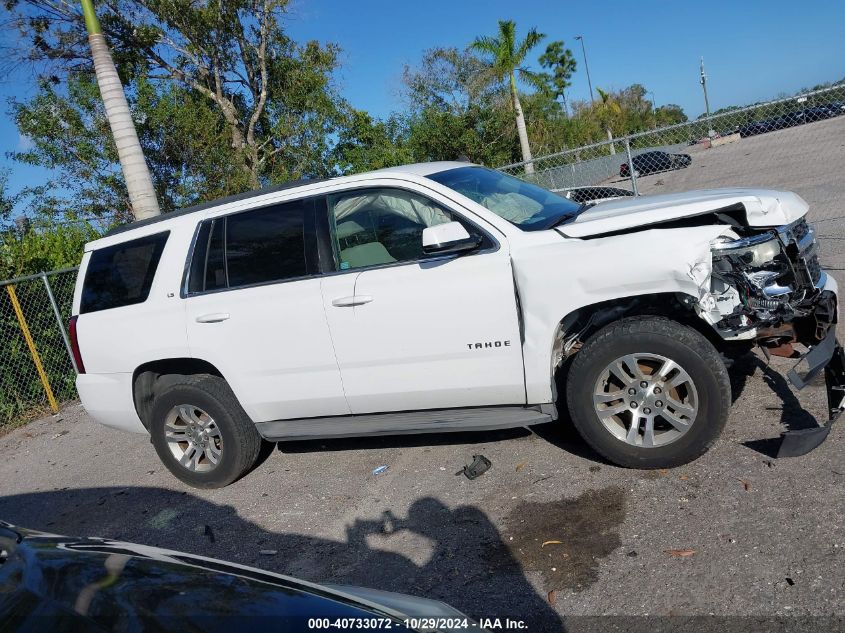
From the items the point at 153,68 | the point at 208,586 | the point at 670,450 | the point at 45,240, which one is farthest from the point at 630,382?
the point at 153,68

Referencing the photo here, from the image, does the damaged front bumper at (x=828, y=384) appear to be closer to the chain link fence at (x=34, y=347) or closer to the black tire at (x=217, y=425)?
the black tire at (x=217, y=425)

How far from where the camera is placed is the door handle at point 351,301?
4438 mm

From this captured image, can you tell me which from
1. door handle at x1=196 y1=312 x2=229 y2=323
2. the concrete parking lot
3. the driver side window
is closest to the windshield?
the driver side window

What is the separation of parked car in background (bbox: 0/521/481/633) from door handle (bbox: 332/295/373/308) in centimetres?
228

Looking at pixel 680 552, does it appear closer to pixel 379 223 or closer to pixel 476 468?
pixel 476 468

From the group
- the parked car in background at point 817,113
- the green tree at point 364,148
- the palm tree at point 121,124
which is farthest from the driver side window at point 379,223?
the green tree at point 364,148

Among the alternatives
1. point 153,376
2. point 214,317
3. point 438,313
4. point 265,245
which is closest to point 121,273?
point 153,376

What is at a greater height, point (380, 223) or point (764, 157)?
point (380, 223)

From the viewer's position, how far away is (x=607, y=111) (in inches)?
2221

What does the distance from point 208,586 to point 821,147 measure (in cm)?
1179

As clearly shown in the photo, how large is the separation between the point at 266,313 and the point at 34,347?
595cm

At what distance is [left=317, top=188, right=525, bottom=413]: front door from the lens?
420 centimetres

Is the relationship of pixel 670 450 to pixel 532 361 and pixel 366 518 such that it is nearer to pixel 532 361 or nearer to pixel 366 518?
pixel 532 361

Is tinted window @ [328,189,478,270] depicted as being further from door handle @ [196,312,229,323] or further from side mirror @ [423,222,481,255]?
door handle @ [196,312,229,323]
